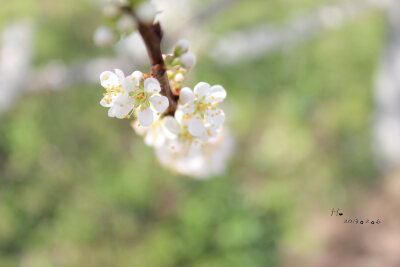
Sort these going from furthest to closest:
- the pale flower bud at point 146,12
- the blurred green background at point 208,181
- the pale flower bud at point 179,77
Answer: the blurred green background at point 208,181, the pale flower bud at point 179,77, the pale flower bud at point 146,12

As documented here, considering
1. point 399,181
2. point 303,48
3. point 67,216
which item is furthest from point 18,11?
point 399,181

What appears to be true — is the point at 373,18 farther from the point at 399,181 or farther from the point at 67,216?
the point at 67,216

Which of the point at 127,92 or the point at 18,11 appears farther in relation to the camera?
the point at 18,11

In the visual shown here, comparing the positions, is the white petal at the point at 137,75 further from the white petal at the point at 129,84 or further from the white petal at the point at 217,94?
the white petal at the point at 217,94

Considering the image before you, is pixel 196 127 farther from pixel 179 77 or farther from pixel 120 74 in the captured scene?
pixel 120 74

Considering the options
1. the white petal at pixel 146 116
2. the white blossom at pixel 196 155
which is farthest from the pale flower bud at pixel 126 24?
the white blossom at pixel 196 155

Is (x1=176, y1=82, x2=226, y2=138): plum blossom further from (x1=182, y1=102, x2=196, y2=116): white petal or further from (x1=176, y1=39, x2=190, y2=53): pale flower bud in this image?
(x1=176, y1=39, x2=190, y2=53): pale flower bud
